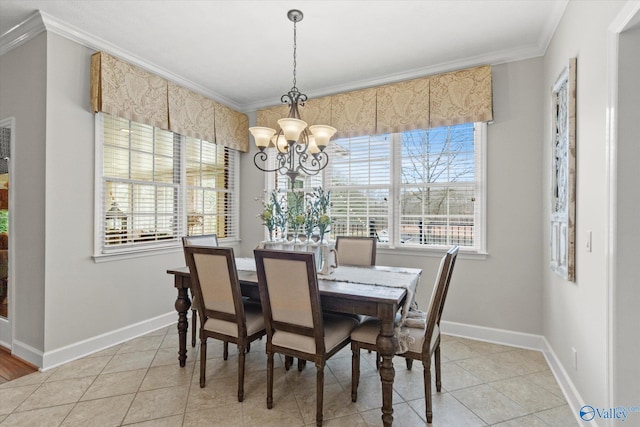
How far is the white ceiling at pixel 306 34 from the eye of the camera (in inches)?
98.0

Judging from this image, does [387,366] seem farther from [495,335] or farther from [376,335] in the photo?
[495,335]

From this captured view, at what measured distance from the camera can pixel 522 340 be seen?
3113mm

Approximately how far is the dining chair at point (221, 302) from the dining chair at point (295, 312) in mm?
224

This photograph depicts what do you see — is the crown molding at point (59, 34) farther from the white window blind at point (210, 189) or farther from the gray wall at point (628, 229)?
the gray wall at point (628, 229)

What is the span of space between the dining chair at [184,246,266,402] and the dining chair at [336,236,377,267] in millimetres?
1136

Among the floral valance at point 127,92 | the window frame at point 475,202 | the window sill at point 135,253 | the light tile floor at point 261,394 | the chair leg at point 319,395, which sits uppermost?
the floral valance at point 127,92

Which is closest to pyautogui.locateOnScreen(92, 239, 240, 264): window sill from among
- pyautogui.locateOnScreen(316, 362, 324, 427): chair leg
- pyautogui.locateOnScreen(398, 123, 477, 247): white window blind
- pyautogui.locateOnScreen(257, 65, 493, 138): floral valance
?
pyautogui.locateOnScreen(257, 65, 493, 138): floral valance

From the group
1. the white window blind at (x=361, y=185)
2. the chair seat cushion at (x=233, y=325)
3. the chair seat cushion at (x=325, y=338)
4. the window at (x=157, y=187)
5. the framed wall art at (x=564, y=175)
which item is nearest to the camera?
the chair seat cushion at (x=325, y=338)

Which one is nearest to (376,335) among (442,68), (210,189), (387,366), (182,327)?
(387,366)

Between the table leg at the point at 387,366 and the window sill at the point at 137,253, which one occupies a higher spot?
the window sill at the point at 137,253

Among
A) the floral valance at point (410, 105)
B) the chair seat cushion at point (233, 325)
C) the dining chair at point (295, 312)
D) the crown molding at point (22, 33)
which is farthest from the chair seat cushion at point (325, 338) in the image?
the crown molding at point (22, 33)

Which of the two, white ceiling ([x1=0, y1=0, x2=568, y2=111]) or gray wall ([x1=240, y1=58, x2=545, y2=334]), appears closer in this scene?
white ceiling ([x1=0, y1=0, x2=568, y2=111])

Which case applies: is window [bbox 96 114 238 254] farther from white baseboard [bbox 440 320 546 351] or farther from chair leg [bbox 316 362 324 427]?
white baseboard [bbox 440 320 546 351]

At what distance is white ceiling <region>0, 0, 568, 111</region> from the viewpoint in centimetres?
249
